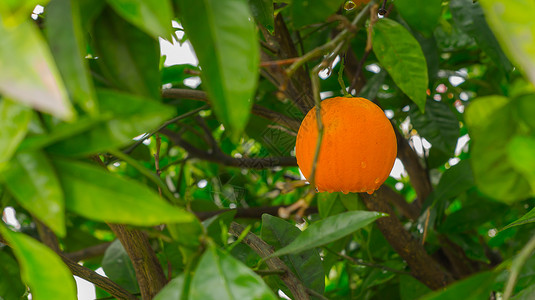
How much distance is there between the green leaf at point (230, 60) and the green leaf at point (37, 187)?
0.10 m

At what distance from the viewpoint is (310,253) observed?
2.04ft

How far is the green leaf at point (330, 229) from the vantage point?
433mm

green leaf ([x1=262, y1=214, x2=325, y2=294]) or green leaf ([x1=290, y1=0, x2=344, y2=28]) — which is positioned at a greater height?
green leaf ([x1=290, y1=0, x2=344, y2=28])

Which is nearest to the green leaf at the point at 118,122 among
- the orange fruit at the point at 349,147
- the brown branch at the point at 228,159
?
the orange fruit at the point at 349,147

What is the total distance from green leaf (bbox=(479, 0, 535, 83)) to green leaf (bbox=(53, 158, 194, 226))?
0.20m

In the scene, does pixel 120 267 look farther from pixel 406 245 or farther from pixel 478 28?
pixel 478 28

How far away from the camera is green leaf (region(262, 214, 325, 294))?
0.60 meters

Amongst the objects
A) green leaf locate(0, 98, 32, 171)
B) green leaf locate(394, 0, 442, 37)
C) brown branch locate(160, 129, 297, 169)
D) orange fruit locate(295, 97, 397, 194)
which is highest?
green leaf locate(0, 98, 32, 171)

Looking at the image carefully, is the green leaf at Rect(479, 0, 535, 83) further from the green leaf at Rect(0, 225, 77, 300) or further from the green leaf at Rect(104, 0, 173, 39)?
the green leaf at Rect(0, 225, 77, 300)

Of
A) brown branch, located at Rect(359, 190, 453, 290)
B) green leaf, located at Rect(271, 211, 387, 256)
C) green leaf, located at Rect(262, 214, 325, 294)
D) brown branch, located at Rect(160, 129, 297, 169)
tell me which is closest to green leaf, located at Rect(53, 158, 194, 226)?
green leaf, located at Rect(271, 211, 387, 256)

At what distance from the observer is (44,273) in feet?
1.11

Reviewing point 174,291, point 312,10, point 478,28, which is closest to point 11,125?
point 174,291

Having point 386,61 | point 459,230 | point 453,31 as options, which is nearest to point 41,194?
point 386,61

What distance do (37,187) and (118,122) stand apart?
2.3 inches
